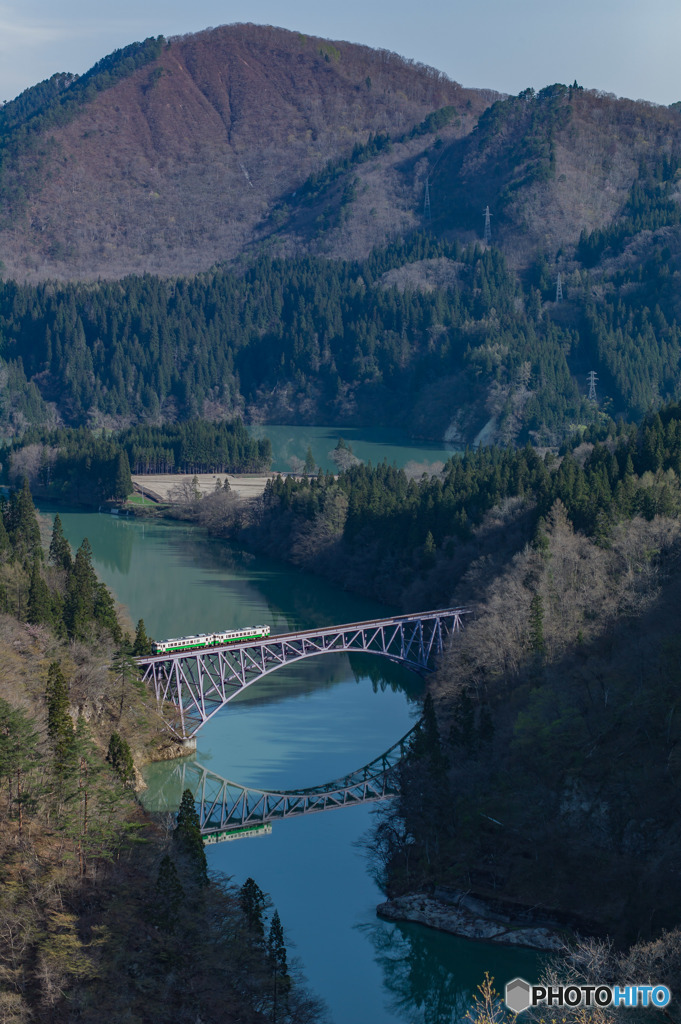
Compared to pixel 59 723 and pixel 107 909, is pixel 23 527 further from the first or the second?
pixel 107 909

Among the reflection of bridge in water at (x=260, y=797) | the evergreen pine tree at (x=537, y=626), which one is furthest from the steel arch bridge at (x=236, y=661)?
the evergreen pine tree at (x=537, y=626)

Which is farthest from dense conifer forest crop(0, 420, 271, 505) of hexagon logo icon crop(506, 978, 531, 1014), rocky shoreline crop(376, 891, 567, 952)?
hexagon logo icon crop(506, 978, 531, 1014)

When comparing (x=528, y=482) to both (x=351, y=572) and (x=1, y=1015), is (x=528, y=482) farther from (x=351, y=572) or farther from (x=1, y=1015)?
(x=1, y=1015)

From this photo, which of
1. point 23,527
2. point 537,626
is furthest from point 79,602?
point 23,527

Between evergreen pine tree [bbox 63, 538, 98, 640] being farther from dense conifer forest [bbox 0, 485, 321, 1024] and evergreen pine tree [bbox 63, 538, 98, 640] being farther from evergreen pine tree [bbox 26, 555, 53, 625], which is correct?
dense conifer forest [bbox 0, 485, 321, 1024]

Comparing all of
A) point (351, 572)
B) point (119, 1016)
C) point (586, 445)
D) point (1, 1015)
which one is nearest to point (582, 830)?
→ point (119, 1016)

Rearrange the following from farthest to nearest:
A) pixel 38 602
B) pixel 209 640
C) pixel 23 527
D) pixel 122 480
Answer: pixel 122 480, pixel 23 527, pixel 209 640, pixel 38 602
